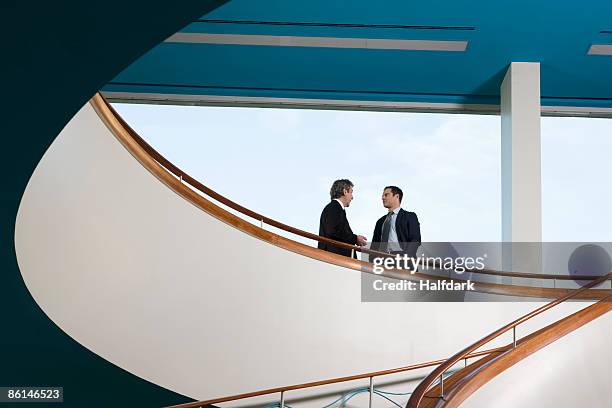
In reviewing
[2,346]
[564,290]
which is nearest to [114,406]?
[2,346]

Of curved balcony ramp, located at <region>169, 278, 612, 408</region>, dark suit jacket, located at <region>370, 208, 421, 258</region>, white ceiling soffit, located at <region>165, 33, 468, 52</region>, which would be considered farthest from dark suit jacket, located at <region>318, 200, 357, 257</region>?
white ceiling soffit, located at <region>165, 33, 468, 52</region>

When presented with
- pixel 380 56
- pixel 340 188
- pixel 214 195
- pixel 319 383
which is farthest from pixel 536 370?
pixel 380 56

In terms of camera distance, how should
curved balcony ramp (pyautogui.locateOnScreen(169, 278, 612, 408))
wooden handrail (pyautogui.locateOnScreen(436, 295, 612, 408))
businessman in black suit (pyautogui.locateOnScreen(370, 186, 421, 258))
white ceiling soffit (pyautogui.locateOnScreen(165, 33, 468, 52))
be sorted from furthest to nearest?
white ceiling soffit (pyautogui.locateOnScreen(165, 33, 468, 52))
businessman in black suit (pyautogui.locateOnScreen(370, 186, 421, 258))
curved balcony ramp (pyautogui.locateOnScreen(169, 278, 612, 408))
wooden handrail (pyautogui.locateOnScreen(436, 295, 612, 408))

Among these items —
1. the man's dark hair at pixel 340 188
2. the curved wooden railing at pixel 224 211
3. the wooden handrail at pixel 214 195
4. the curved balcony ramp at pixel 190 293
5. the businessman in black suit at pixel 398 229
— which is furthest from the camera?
the businessman in black suit at pixel 398 229

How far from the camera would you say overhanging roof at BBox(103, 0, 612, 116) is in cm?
775

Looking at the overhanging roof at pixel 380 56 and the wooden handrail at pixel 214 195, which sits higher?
the overhanging roof at pixel 380 56

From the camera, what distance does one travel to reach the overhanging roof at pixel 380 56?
7749mm

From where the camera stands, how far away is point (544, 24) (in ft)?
25.8

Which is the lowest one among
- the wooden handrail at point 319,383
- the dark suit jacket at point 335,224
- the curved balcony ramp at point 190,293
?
the wooden handrail at point 319,383

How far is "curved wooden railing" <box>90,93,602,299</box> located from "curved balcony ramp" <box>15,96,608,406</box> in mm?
17

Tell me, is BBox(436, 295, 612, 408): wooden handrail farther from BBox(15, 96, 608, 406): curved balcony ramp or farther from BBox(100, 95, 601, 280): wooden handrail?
BBox(100, 95, 601, 280): wooden handrail

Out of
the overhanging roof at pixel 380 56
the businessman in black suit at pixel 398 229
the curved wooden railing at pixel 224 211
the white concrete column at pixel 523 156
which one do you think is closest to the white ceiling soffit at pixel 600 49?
the overhanging roof at pixel 380 56

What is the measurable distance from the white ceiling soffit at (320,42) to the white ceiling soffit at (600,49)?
4.25 feet

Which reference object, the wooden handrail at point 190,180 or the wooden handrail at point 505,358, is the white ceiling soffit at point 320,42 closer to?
the wooden handrail at point 190,180
